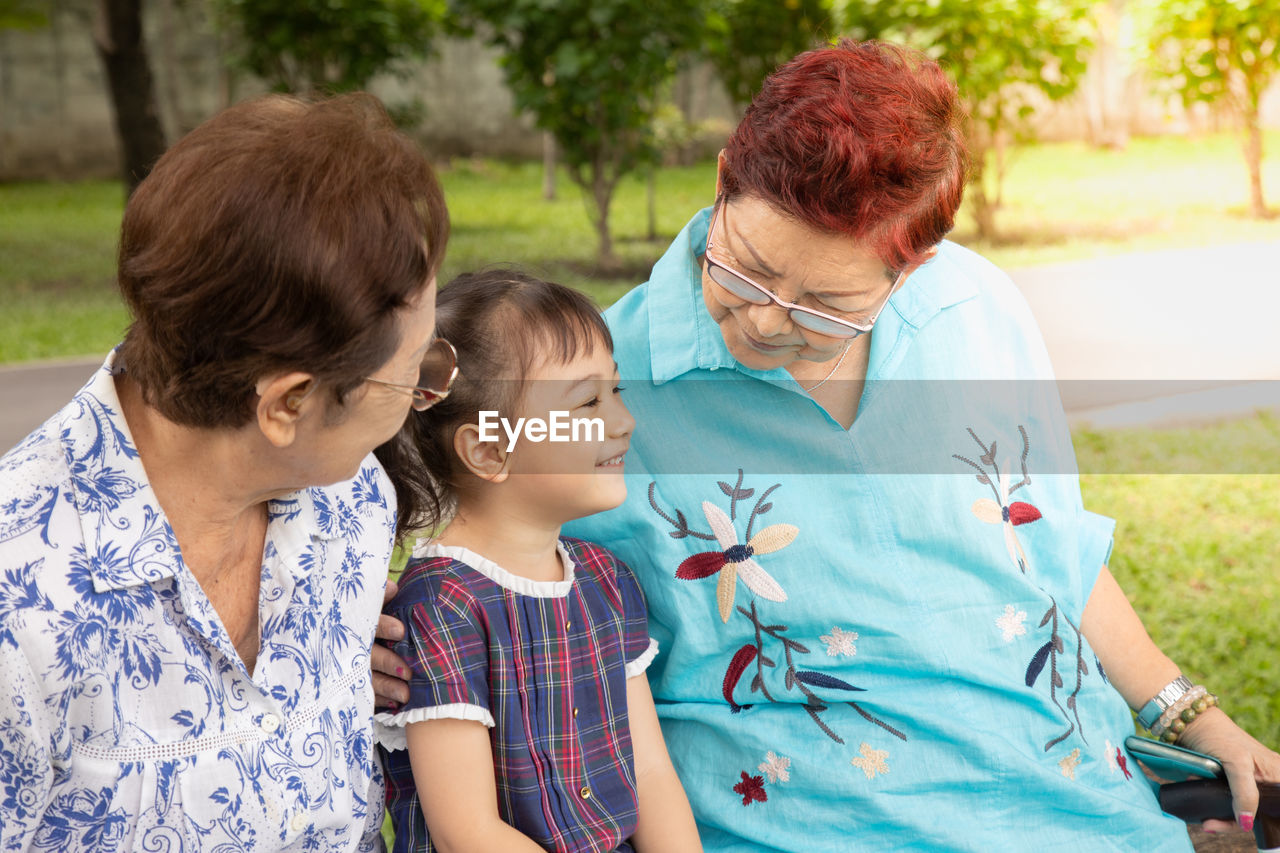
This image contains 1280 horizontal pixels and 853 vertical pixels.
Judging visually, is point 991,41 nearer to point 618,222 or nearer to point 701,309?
point 618,222

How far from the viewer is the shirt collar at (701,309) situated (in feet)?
6.48

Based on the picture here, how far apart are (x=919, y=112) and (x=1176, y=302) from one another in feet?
24.1

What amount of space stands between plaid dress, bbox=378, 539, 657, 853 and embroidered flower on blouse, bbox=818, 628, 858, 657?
0.34 m

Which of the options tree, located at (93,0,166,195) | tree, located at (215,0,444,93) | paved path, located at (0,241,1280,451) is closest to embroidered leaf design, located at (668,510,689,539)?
paved path, located at (0,241,1280,451)

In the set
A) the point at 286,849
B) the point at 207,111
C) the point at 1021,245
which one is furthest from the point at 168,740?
the point at 207,111

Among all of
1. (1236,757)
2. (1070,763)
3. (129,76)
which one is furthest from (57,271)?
(1236,757)

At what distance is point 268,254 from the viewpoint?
128 centimetres

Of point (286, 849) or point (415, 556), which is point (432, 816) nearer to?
point (286, 849)

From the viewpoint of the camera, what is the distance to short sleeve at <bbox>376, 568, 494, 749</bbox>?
5.48 ft

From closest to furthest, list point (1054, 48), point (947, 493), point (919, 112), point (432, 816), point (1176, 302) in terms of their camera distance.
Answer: point (432, 816)
point (919, 112)
point (947, 493)
point (1176, 302)
point (1054, 48)

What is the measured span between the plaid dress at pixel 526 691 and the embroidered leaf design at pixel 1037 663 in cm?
67

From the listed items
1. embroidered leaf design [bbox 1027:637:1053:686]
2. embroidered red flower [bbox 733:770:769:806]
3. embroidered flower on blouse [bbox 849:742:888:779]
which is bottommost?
embroidered red flower [bbox 733:770:769:806]

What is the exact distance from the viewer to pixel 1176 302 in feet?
27.3

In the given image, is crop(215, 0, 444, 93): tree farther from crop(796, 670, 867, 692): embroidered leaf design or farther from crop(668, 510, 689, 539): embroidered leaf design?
crop(796, 670, 867, 692): embroidered leaf design
